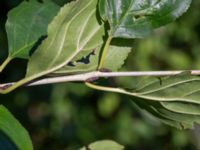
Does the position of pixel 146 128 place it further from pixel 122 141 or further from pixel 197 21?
pixel 197 21

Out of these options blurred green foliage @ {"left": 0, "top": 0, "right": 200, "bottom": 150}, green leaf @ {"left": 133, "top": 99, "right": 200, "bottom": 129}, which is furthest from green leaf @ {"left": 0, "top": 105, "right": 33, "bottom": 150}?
blurred green foliage @ {"left": 0, "top": 0, "right": 200, "bottom": 150}

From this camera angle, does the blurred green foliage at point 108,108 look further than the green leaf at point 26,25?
Yes

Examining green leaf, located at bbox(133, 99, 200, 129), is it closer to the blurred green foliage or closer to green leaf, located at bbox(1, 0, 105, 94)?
green leaf, located at bbox(1, 0, 105, 94)

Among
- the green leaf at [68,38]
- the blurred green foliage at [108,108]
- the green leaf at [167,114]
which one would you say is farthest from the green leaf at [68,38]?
the blurred green foliage at [108,108]

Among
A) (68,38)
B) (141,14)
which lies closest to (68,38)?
(68,38)

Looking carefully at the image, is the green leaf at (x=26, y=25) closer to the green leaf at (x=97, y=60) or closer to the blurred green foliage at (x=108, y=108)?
the green leaf at (x=97, y=60)

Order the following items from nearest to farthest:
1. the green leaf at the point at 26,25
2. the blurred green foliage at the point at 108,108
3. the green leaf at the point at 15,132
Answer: the green leaf at the point at 15,132 → the green leaf at the point at 26,25 → the blurred green foliage at the point at 108,108

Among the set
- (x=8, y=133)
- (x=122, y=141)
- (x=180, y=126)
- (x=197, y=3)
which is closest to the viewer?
(x=8, y=133)

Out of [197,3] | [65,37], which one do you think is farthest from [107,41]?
[197,3]
